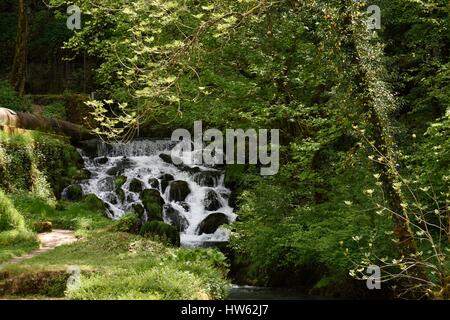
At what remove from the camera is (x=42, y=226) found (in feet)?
47.3

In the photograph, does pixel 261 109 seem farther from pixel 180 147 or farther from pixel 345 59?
pixel 180 147


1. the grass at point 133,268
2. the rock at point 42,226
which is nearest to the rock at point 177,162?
the rock at point 42,226

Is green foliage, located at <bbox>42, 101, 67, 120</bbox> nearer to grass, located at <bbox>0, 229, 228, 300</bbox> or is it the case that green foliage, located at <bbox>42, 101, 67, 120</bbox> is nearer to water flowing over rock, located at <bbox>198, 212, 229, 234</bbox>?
water flowing over rock, located at <bbox>198, 212, 229, 234</bbox>

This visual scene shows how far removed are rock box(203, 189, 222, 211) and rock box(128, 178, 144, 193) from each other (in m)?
2.80

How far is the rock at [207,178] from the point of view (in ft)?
76.8

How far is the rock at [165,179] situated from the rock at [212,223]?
9.73 ft

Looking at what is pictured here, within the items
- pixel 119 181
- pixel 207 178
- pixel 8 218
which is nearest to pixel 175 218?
pixel 119 181

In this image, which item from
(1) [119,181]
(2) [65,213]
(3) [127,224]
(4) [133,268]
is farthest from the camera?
(1) [119,181]

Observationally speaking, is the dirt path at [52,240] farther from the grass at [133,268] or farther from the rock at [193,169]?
the rock at [193,169]

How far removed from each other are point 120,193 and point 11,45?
1993 centimetres

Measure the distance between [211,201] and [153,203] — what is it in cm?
264

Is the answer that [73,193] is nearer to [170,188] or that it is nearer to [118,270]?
[170,188]

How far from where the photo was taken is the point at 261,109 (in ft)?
45.1

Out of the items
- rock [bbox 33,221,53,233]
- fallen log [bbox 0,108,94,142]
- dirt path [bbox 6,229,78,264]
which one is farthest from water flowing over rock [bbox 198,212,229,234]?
fallen log [bbox 0,108,94,142]
